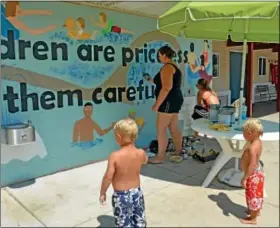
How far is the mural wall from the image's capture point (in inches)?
130

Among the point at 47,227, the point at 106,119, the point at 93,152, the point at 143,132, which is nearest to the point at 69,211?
the point at 47,227

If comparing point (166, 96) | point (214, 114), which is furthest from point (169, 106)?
point (214, 114)

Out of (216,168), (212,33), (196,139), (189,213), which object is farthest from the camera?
(196,139)

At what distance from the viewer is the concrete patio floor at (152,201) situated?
2.59 m

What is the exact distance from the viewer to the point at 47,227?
2.51 meters

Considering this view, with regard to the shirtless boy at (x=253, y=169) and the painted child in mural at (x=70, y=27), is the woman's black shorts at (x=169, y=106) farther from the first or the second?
the shirtless boy at (x=253, y=169)

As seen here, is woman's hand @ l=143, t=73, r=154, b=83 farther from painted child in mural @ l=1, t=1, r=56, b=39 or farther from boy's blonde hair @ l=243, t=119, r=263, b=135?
boy's blonde hair @ l=243, t=119, r=263, b=135

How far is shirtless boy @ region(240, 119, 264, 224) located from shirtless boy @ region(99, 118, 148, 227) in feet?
2.92

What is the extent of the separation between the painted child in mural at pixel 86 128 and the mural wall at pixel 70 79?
1cm

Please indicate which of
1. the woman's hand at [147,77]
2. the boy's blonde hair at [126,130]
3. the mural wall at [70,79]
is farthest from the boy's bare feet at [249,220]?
the woman's hand at [147,77]

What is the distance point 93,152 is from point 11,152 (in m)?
1.07

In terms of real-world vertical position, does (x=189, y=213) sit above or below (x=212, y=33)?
below

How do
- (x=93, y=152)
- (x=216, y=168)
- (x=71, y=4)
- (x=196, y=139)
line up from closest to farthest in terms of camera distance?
1. (x=216, y=168)
2. (x=71, y=4)
3. (x=93, y=152)
4. (x=196, y=139)

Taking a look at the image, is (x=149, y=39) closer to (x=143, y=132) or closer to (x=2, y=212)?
(x=143, y=132)
